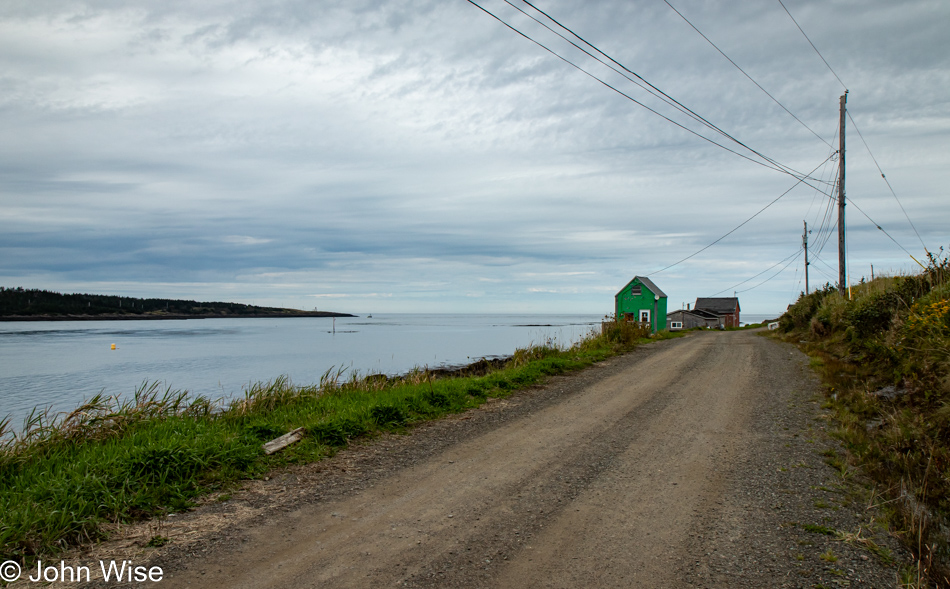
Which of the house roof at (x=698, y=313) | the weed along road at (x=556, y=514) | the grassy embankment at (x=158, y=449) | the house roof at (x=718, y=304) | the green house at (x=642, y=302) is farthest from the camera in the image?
the house roof at (x=718, y=304)

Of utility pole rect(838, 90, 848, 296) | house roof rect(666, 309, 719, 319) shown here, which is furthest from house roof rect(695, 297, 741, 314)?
utility pole rect(838, 90, 848, 296)

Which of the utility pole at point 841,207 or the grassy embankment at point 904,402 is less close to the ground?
the utility pole at point 841,207

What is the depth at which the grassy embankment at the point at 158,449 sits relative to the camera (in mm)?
4234

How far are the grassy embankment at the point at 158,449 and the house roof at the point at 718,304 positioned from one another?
7117 cm

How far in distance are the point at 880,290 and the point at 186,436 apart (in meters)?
15.6

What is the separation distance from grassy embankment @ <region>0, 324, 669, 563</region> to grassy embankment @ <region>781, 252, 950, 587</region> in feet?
18.7

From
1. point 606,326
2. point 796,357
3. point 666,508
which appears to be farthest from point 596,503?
point 606,326

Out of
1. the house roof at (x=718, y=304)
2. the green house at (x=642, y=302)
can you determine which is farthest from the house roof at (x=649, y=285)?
the house roof at (x=718, y=304)

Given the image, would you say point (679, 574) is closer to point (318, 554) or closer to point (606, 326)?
point (318, 554)

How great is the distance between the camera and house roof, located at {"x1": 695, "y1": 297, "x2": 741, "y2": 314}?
73.6m

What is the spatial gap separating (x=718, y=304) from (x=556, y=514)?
260 ft

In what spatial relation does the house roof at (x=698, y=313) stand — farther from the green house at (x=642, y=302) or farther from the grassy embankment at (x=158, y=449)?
the grassy embankment at (x=158, y=449)

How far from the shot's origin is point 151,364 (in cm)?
3469

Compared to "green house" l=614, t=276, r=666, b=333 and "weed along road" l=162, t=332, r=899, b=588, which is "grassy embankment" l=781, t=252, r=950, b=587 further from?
"green house" l=614, t=276, r=666, b=333
